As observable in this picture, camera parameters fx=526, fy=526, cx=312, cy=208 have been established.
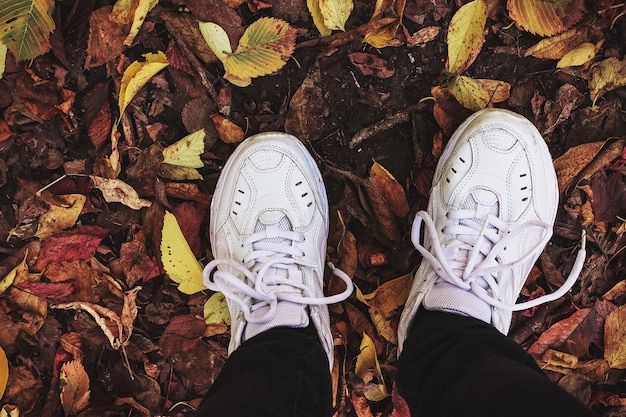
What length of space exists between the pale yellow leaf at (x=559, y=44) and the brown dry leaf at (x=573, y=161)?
0.67ft

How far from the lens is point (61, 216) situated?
1.21 m

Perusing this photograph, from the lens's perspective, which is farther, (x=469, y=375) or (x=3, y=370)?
(x=3, y=370)

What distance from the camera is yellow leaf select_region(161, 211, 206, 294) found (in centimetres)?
118

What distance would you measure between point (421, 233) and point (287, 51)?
0.51 metres

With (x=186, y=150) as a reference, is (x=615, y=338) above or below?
below

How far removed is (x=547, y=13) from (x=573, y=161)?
32cm

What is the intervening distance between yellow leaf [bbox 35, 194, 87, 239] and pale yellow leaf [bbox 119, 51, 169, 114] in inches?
9.2

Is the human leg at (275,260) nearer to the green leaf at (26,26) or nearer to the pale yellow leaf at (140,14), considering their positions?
the pale yellow leaf at (140,14)

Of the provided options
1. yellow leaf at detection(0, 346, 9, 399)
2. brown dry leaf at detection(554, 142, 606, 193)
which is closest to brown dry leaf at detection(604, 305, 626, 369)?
brown dry leaf at detection(554, 142, 606, 193)

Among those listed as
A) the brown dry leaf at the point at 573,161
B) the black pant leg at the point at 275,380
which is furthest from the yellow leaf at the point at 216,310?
the brown dry leaf at the point at 573,161

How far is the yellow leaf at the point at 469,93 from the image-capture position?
45.4 inches

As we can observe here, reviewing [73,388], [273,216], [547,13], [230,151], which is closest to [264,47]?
[230,151]

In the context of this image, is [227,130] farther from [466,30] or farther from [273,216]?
[466,30]

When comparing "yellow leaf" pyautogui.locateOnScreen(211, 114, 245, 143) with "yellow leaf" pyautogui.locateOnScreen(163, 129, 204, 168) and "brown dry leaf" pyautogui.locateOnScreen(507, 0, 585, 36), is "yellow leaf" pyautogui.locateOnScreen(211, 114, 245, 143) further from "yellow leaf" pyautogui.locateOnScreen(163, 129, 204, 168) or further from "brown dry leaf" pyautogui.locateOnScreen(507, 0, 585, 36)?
"brown dry leaf" pyautogui.locateOnScreen(507, 0, 585, 36)
